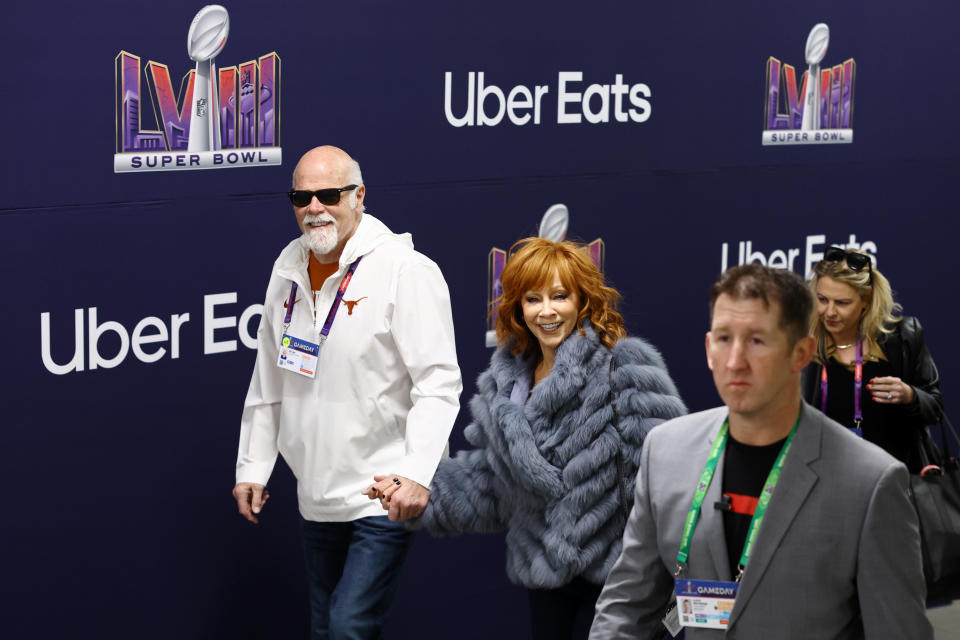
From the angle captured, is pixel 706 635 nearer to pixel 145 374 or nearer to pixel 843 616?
pixel 843 616

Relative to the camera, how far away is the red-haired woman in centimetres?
374

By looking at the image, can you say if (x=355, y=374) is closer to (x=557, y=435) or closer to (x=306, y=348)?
(x=306, y=348)

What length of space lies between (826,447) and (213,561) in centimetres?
279

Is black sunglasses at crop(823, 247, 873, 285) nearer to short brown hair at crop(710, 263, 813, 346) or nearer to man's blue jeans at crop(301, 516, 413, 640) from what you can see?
man's blue jeans at crop(301, 516, 413, 640)

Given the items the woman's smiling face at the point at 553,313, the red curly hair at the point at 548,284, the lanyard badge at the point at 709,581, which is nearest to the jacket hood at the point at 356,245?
the red curly hair at the point at 548,284

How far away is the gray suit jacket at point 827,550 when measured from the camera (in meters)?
2.59

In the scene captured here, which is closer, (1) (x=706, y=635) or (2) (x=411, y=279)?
(1) (x=706, y=635)

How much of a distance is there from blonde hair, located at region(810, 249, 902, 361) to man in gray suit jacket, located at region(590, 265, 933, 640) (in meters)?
2.25

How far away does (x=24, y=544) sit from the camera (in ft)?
14.4

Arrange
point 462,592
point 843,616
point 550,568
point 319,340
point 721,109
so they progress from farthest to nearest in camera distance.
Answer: point 721,109 → point 462,592 → point 319,340 → point 550,568 → point 843,616

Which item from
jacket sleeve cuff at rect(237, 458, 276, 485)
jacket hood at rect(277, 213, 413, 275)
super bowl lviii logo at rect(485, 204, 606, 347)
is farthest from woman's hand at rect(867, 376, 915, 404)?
jacket sleeve cuff at rect(237, 458, 276, 485)

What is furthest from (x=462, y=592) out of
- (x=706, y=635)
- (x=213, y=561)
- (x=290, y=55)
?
(x=706, y=635)

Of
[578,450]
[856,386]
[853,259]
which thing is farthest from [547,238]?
[578,450]

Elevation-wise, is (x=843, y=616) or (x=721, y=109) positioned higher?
(x=721, y=109)
